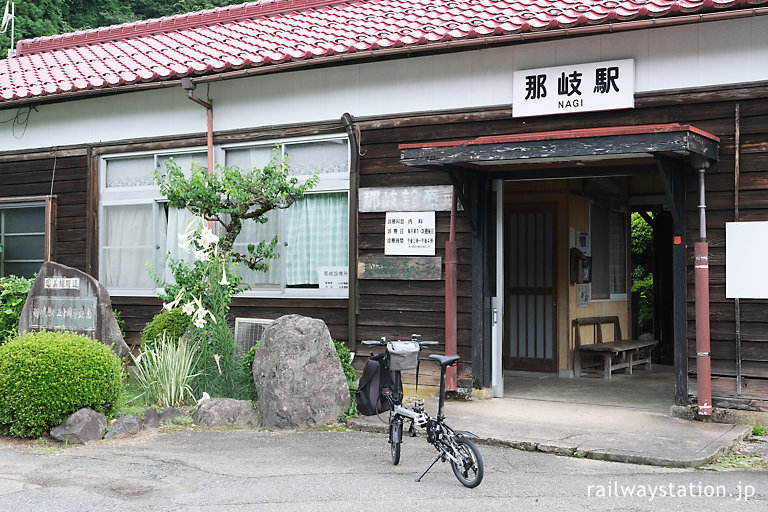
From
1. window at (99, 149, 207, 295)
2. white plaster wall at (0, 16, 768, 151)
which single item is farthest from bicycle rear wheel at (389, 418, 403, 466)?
window at (99, 149, 207, 295)

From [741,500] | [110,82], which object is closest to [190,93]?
[110,82]

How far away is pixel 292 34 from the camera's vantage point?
1120cm

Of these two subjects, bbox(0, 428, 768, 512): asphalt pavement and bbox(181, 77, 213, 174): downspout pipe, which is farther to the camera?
bbox(181, 77, 213, 174): downspout pipe

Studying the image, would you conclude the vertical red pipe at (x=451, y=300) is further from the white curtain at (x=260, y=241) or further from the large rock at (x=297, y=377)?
the white curtain at (x=260, y=241)

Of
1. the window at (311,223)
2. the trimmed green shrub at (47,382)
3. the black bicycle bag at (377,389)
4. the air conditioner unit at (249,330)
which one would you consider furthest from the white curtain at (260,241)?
the black bicycle bag at (377,389)

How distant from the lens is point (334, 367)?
8.04 m

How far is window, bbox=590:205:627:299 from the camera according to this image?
1209 centimetres

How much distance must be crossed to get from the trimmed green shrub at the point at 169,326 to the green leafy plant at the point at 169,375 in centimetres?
77

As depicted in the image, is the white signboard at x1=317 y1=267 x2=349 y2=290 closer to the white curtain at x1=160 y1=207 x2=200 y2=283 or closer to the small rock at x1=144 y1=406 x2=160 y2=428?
the white curtain at x1=160 y1=207 x2=200 y2=283

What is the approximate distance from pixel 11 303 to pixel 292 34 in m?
5.09

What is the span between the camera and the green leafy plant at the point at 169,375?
866 centimetres

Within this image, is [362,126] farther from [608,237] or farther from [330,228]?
[608,237]

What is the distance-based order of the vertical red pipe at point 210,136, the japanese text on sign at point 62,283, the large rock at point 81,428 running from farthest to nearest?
the vertical red pipe at point 210,136 → the japanese text on sign at point 62,283 → the large rock at point 81,428

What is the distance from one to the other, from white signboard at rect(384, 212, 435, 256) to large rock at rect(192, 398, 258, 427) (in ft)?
8.39
